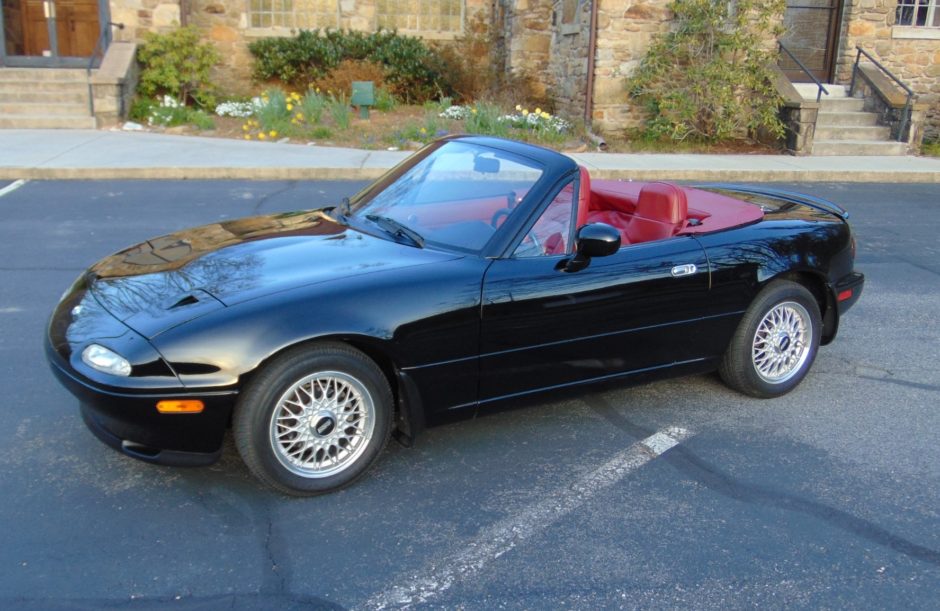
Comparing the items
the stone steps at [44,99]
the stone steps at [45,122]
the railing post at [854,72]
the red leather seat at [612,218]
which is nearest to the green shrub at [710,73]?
the railing post at [854,72]

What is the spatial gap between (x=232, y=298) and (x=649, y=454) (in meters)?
2.10

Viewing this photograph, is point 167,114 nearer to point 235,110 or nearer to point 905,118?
point 235,110

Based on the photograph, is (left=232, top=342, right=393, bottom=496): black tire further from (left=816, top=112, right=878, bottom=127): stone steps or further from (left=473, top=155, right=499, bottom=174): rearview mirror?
(left=816, top=112, right=878, bottom=127): stone steps

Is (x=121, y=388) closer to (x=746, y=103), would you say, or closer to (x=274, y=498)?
(x=274, y=498)

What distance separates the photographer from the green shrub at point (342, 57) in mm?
17312

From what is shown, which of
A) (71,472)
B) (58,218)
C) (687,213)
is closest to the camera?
(71,472)

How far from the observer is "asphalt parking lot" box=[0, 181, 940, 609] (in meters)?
3.10

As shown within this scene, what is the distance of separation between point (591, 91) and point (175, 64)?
24.7 feet

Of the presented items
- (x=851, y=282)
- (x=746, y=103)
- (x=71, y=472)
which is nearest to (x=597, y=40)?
(x=746, y=103)

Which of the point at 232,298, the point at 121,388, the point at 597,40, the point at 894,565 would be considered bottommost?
the point at 894,565

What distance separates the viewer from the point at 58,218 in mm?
8750

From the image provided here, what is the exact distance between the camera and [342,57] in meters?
17.5

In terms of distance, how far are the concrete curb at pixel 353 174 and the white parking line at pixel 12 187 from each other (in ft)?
0.82

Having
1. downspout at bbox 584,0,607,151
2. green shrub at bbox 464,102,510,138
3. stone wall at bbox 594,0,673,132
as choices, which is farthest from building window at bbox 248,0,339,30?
stone wall at bbox 594,0,673,132
